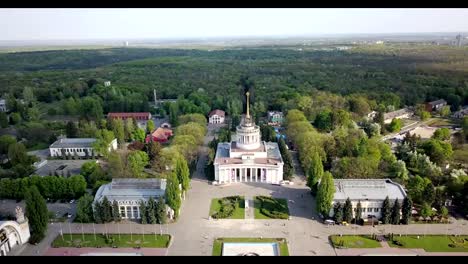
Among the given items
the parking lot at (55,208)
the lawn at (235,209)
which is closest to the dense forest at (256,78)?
the lawn at (235,209)

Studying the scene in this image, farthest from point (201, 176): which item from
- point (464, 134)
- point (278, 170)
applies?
point (464, 134)

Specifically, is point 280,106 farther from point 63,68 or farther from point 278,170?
point 63,68

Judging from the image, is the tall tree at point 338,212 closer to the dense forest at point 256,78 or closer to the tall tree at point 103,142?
the tall tree at point 103,142

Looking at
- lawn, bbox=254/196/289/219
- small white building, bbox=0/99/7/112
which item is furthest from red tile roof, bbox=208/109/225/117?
small white building, bbox=0/99/7/112

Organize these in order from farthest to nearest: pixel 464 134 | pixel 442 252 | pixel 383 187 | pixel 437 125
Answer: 1. pixel 437 125
2. pixel 464 134
3. pixel 383 187
4. pixel 442 252

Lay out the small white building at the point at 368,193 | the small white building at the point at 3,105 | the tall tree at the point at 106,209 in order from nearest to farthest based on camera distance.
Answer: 1. the tall tree at the point at 106,209
2. the small white building at the point at 368,193
3. the small white building at the point at 3,105

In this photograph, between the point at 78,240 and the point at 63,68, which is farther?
the point at 63,68

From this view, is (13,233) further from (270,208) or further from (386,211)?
(386,211)
